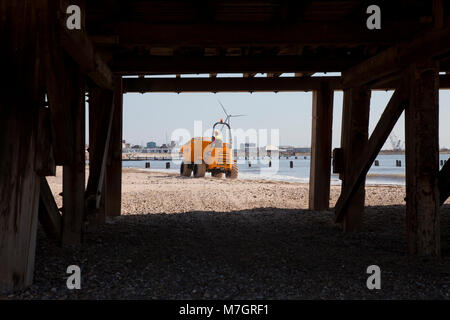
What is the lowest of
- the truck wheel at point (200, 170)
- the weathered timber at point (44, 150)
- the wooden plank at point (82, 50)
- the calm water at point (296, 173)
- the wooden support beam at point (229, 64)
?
the calm water at point (296, 173)

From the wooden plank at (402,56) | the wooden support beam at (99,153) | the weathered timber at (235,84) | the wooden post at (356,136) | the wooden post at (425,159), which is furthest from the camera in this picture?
the weathered timber at (235,84)

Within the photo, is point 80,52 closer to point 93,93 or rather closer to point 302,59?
point 93,93

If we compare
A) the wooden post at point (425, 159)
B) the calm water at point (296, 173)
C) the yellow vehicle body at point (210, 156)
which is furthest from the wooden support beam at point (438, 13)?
the calm water at point (296, 173)

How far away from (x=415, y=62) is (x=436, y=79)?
0.31 metres

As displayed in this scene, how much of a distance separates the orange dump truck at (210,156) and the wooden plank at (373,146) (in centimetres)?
1448

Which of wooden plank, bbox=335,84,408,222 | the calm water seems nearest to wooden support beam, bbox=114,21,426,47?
wooden plank, bbox=335,84,408,222

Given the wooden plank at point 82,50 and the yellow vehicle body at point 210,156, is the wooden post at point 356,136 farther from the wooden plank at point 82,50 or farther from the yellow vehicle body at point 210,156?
the yellow vehicle body at point 210,156

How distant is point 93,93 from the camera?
6711 mm

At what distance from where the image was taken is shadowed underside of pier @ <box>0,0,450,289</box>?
338 centimetres

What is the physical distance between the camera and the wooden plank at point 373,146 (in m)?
4.85

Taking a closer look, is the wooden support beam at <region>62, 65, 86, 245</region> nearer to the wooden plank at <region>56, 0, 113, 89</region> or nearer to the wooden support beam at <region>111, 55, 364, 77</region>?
the wooden plank at <region>56, 0, 113, 89</region>

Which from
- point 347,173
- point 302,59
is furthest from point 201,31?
point 347,173

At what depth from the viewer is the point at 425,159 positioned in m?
4.55

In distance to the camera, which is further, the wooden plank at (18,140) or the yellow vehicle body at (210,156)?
the yellow vehicle body at (210,156)
